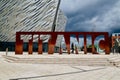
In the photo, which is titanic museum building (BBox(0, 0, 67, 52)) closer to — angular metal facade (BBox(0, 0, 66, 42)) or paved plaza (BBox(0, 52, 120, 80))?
angular metal facade (BBox(0, 0, 66, 42))

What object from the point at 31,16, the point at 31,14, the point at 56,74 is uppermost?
the point at 31,14

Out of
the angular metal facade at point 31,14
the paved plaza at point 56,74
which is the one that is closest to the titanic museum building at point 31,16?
the angular metal facade at point 31,14

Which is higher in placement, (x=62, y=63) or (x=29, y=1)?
(x=29, y=1)

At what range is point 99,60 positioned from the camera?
20.5 m

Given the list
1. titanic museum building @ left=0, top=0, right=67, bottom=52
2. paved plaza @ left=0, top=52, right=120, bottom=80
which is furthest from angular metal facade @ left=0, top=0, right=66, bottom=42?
paved plaza @ left=0, top=52, right=120, bottom=80

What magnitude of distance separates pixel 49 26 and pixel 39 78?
5548cm

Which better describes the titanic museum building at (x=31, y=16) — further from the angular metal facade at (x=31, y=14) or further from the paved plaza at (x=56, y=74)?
the paved plaza at (x=56, y=74)

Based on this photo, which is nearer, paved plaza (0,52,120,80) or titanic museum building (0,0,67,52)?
paved plaza (0,52,120,80)

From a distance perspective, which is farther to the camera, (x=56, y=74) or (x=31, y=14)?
(x=31, y=14)

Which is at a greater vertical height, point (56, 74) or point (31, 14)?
point (31, 14)

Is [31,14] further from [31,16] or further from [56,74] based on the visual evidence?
[56,74]

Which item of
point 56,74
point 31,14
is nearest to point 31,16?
point 31,14

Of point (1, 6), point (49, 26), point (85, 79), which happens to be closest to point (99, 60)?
point (85, 79)

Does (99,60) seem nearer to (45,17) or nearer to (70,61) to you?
(70,61)
